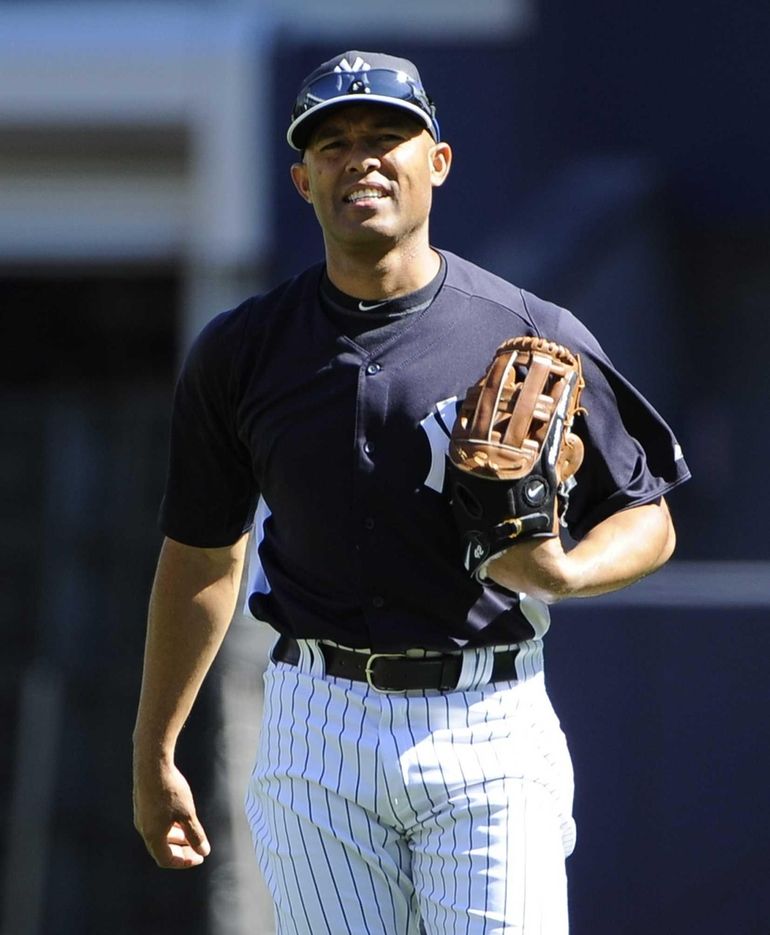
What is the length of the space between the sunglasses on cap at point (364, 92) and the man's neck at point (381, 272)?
0.19 meters

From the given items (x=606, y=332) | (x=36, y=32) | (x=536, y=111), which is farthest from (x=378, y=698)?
(x=36, y=32)

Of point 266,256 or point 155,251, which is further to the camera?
point 155,251

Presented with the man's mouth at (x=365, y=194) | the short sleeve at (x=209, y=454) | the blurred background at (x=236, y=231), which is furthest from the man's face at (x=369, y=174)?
the blurred background at (x=236, y=231)

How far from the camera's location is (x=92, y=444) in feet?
26.3

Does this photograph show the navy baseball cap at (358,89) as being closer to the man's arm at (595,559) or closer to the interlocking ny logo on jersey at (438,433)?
the interlocking ny logo on jersey at (438,433)

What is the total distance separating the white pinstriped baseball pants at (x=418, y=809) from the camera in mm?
2463

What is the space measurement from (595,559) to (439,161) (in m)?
0.66

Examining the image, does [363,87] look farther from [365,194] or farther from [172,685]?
[172,685]

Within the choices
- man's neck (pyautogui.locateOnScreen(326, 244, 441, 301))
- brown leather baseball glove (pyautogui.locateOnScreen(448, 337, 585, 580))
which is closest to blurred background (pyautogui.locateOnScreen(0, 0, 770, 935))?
man's neck (pyautogui.locateOnScreen(326, 244, 441, 301))

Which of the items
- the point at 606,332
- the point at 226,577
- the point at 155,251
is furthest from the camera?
the point at 155,251

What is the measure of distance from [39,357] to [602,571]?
8.72m

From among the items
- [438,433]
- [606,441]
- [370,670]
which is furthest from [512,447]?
[370,670]

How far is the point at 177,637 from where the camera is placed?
2816 millimetres

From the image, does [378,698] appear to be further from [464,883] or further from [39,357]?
[39,357]
